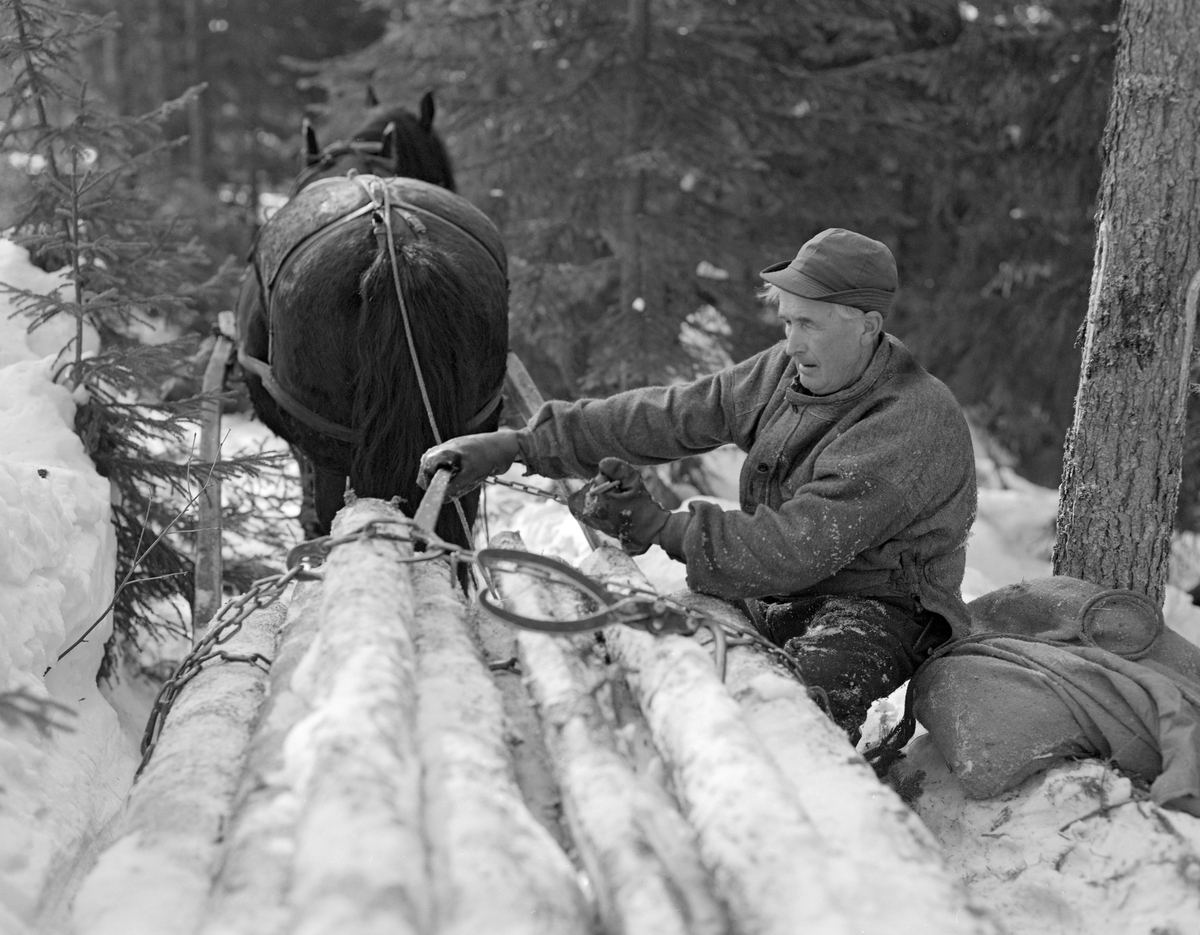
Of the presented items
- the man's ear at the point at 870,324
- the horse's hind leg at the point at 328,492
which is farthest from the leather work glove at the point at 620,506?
the horse's hind leg at the point at 328,492

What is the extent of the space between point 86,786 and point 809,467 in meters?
2.00

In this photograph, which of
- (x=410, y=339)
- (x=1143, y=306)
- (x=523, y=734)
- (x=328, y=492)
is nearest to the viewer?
(x=523, y=734)

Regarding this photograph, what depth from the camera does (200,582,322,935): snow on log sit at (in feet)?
4.85

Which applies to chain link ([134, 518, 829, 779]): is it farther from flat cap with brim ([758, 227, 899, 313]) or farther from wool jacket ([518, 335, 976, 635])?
flat cap with brim ([758, 227, 899, 313])

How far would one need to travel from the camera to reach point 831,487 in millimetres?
2604

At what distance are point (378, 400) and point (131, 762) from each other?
1345 mm

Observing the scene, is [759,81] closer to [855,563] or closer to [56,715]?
[855,563]

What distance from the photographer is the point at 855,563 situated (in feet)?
9.32

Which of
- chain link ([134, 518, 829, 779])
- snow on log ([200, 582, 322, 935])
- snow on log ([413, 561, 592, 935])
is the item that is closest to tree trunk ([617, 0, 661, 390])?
chain link ([134, 518, 829, 779])

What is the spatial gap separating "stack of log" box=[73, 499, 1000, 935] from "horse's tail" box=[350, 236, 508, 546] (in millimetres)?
1114

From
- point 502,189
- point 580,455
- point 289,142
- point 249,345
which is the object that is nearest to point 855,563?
point 580,455

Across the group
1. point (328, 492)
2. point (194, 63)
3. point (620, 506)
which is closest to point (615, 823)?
point (620, 506)

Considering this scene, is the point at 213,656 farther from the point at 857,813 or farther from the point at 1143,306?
the point at 1143,306

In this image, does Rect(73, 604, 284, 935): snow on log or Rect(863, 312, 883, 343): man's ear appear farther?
Rect(863, 312, 883, 343): man's ear
